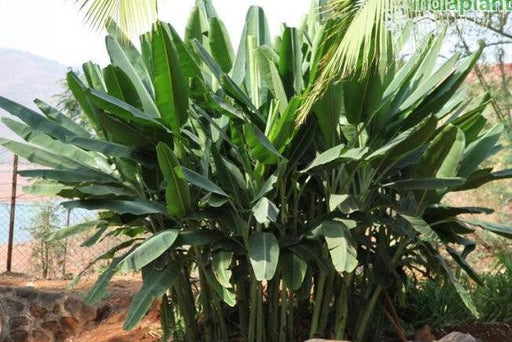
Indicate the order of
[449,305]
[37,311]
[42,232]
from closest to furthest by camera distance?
1. [449,305]
2. [37,311]
3. [42,232]

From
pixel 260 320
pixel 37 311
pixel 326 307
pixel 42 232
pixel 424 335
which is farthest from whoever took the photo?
pixel 42 232

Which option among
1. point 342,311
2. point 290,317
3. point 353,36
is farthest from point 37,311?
point 353,36

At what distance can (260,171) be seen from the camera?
4.92 metres

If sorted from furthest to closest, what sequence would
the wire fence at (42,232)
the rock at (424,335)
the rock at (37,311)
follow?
the wire fence at (42,232) < the rock at (37,311) < the rock at (424,335)

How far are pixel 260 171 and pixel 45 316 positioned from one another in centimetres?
324

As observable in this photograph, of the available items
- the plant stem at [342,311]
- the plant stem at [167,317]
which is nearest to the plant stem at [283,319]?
the plant stem at [342,311]

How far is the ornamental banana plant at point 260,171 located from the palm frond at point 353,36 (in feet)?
0.43

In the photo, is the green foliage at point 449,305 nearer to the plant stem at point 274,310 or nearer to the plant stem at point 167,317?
the plant stem at point 274,310

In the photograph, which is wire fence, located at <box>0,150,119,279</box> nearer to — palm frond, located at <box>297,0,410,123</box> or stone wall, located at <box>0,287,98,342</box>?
stone wall, located at <box>0,287,98,342</box>

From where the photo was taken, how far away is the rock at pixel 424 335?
18.1 feet

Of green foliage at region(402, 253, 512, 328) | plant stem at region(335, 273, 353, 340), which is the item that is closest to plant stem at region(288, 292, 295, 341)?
plant stem at region(335, 273, 353, 340)

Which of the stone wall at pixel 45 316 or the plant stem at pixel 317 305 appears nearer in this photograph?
A: the plant stem at pixel 317 305

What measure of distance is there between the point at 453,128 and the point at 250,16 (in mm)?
1840

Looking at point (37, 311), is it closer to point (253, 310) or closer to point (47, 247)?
point (47, 247)
